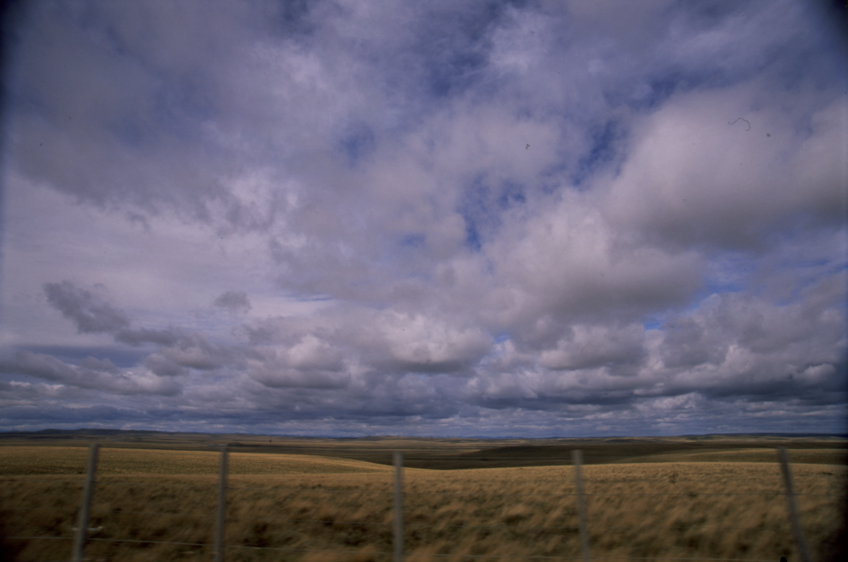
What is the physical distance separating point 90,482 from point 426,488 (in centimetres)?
1379

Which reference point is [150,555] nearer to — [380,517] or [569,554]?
[380,517]

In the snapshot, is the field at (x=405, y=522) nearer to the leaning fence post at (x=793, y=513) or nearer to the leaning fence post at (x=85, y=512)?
the leaning fence post at (x=85, y=512)

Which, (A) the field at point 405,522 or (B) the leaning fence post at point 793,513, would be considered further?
(A) the field at point 405,522

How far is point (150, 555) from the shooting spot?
10.1 m

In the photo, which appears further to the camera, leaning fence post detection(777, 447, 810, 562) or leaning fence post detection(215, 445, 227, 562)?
leaning fence post detection(215, 445, 227, 562)

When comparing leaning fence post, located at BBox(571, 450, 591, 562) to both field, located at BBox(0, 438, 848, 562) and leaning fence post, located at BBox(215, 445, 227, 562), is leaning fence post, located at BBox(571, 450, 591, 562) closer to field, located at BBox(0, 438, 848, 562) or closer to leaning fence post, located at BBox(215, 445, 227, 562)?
field, located at BBox(0, 438, 848, 562)

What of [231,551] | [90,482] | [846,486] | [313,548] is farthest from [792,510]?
[90,482]

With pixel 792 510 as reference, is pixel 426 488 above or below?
below

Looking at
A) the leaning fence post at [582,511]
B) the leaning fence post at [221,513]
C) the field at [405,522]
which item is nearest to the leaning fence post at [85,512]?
the field at [405,522]

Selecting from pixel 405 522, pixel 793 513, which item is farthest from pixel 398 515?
Answer: pixel 793 513

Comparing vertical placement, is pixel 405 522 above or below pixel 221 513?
below

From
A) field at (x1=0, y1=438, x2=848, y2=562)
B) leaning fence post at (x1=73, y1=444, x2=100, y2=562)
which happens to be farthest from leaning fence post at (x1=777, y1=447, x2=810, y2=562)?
leaning fence post at (x1=73, y1=444, x2=100, y2=562)

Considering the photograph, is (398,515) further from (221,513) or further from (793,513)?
(793,513)

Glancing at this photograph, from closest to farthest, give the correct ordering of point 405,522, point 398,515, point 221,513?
point 398,515, point 221,513, point 405,522
